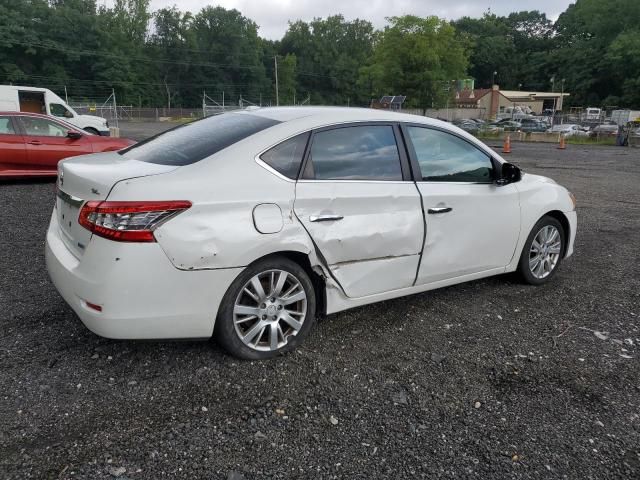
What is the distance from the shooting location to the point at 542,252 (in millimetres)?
4664

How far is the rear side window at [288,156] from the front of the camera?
10.2 ft

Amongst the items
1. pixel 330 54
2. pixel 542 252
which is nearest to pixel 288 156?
pixel 542 252

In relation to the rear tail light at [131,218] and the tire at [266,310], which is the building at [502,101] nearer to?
the tire at [266,310]

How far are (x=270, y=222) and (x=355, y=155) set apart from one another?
0.86 m

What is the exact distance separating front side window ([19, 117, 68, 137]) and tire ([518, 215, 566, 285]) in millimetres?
8981

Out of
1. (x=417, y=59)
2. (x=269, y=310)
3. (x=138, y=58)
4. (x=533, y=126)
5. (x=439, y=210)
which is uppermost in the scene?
(x=138, y=58)

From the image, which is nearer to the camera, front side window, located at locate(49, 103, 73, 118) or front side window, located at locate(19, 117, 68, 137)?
front side window, located at locate(19, 117, 68, 137)

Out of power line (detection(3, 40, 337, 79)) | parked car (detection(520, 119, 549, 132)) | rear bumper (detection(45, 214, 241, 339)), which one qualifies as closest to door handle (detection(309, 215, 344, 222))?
rear bumper (detection(45, 214, 241, 339))

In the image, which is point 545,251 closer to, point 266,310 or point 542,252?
point 542,252

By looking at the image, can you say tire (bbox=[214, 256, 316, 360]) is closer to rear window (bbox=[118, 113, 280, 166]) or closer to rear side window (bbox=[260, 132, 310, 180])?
rear side window (bbox=[260, 132, 310, 180])

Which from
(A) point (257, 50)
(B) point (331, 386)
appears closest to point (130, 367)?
(B) point (331, 386)

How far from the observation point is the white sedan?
273 centimetres

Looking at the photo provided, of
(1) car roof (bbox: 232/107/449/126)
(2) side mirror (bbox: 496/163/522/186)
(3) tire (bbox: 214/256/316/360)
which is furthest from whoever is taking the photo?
(2) side mirror (bbox: 496/163/522/186)

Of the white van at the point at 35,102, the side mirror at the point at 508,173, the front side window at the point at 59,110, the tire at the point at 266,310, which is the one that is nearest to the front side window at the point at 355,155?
the tire at the point at 266,310
